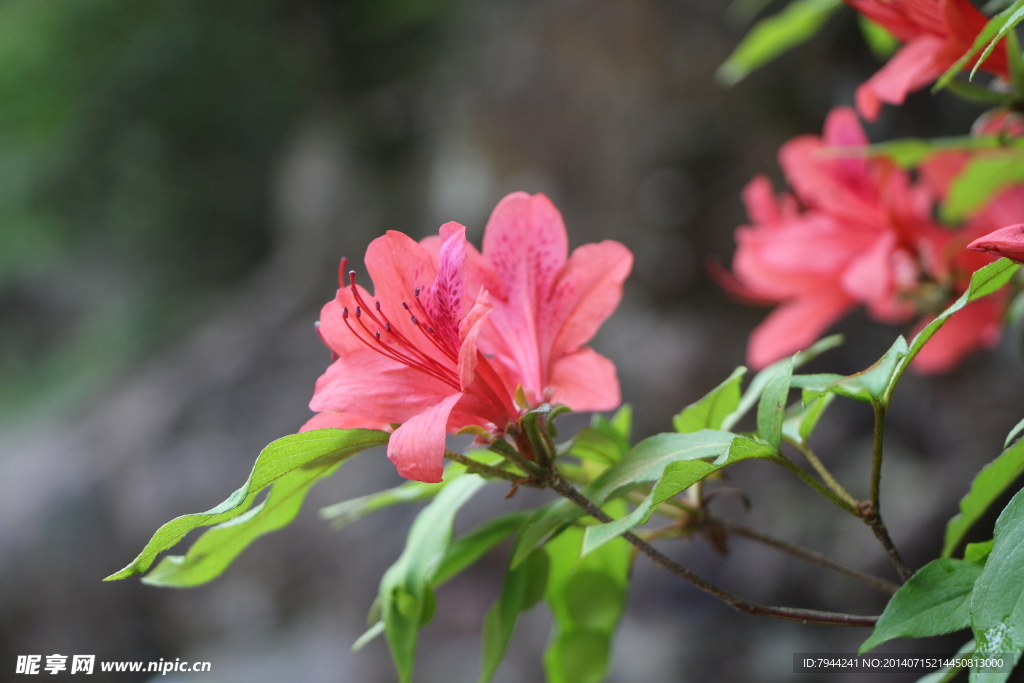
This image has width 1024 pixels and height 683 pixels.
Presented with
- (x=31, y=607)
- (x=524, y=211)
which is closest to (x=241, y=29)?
(x=31, y=607)

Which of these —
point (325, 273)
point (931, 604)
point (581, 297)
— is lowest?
point (931, 604)

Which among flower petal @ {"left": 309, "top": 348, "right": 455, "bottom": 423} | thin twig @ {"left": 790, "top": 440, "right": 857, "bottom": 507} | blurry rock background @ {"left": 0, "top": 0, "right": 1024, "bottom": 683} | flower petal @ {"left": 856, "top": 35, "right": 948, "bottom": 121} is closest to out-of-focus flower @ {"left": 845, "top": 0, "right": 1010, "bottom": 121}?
flower petal @ {"left": 856, "top": 35, "right": 948, "bottom": 121}

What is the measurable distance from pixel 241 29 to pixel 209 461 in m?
1.85

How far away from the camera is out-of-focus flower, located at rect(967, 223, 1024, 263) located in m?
0.30

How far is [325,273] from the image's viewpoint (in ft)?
9.67

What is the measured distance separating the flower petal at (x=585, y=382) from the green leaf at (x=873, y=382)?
11 cm

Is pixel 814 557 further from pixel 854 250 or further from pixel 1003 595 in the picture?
pixel 854 250

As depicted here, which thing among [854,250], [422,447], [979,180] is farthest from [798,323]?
[422,447]

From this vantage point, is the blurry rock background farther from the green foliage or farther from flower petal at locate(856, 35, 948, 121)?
the green foliage

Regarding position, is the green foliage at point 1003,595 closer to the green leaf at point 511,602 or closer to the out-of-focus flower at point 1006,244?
the out-of-focus flower at point 1006,244

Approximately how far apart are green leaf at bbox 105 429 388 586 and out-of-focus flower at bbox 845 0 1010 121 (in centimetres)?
38

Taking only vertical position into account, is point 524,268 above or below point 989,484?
above

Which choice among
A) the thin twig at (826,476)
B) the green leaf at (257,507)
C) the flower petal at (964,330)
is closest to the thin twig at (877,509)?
the thin twig at (826,476)

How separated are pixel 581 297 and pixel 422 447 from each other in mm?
165
